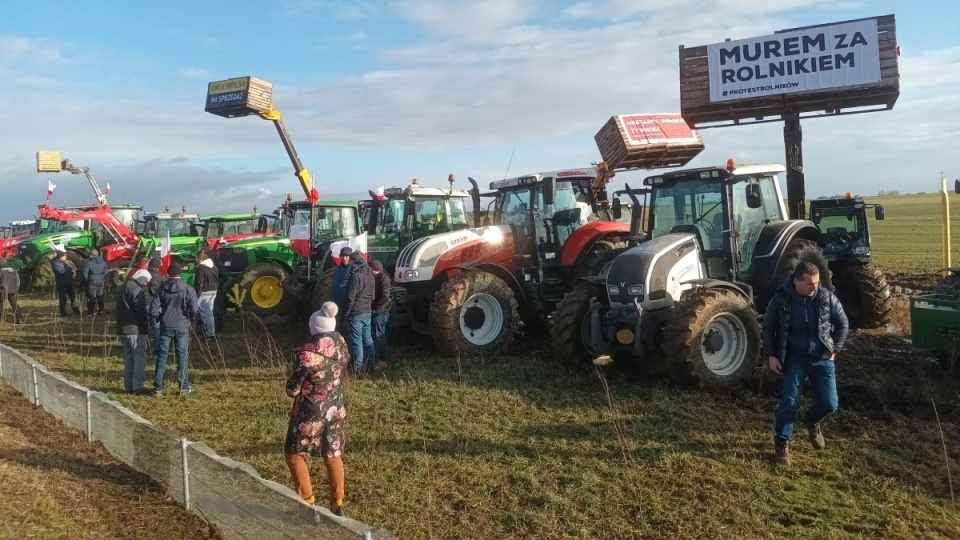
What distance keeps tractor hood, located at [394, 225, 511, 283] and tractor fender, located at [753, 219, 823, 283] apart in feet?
10.6

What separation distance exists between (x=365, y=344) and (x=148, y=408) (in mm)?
2370

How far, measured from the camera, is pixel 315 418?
4.29 meters

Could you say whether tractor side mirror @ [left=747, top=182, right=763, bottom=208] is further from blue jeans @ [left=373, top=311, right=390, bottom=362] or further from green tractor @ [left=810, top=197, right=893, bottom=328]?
blue jeans @ [left=373, top=311, right=390, bottom=362]

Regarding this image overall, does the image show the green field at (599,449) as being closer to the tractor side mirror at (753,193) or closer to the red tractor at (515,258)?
the red tractor at (515,258)

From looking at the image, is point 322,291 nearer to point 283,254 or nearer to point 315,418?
point 283,254

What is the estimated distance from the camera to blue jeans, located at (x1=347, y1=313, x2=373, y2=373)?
808 cm

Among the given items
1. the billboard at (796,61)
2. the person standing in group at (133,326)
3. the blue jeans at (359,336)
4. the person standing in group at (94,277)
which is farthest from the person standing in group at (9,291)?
the billboard at (796,61)

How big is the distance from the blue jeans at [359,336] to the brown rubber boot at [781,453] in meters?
4.60

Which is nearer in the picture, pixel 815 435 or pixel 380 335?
pixel 815 435

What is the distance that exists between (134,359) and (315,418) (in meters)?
4.34

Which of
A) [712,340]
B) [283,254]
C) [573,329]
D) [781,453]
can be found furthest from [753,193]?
[283,254]

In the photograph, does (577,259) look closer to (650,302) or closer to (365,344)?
(650,302)

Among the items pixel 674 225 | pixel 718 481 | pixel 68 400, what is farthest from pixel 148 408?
pixel 674 225

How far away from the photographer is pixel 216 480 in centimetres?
417
